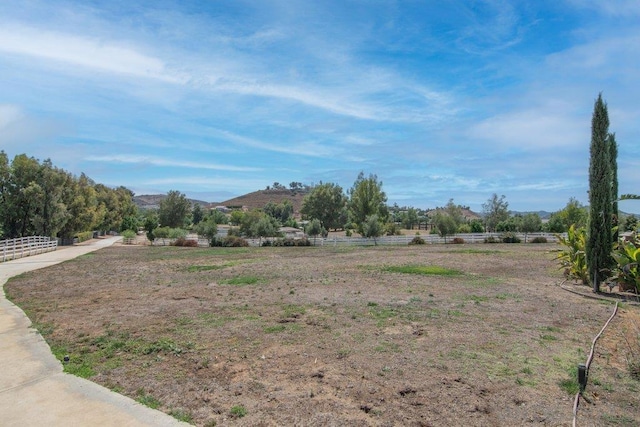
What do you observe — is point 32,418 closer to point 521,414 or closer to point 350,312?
point 521,414

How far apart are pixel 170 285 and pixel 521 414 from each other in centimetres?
Answer: 1061

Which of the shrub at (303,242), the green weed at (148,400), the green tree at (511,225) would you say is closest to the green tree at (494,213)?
the green tree at (511,225)

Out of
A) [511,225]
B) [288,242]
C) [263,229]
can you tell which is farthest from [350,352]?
[511,225]

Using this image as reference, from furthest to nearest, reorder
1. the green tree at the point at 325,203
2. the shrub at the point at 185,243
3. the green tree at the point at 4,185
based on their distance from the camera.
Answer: the green tree at the point at 325,203 < the shrub at the point at 185,243 < the green tree at the point at 4,185

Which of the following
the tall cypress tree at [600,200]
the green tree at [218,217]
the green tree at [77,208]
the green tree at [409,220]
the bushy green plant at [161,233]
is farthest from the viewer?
the green tree at [409,220]

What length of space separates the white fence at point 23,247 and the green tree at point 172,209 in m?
28.9

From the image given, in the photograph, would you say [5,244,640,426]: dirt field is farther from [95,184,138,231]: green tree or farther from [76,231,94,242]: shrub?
[95,184,138,231]: green tree

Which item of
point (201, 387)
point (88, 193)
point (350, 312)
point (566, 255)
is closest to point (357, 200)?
point (88, 193)

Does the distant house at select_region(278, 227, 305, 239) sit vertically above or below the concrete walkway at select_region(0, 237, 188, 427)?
above

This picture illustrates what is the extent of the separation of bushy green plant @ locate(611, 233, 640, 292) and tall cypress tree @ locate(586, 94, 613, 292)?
0.33m

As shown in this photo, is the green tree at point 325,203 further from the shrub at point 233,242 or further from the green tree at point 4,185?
the green tree at point 4,185

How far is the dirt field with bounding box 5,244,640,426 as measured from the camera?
382cm

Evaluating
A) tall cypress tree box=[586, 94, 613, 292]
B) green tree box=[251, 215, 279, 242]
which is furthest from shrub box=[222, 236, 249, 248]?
tall cypress tree box=[586, 94, 613, 292]

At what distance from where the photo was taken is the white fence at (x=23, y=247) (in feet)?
70.2
